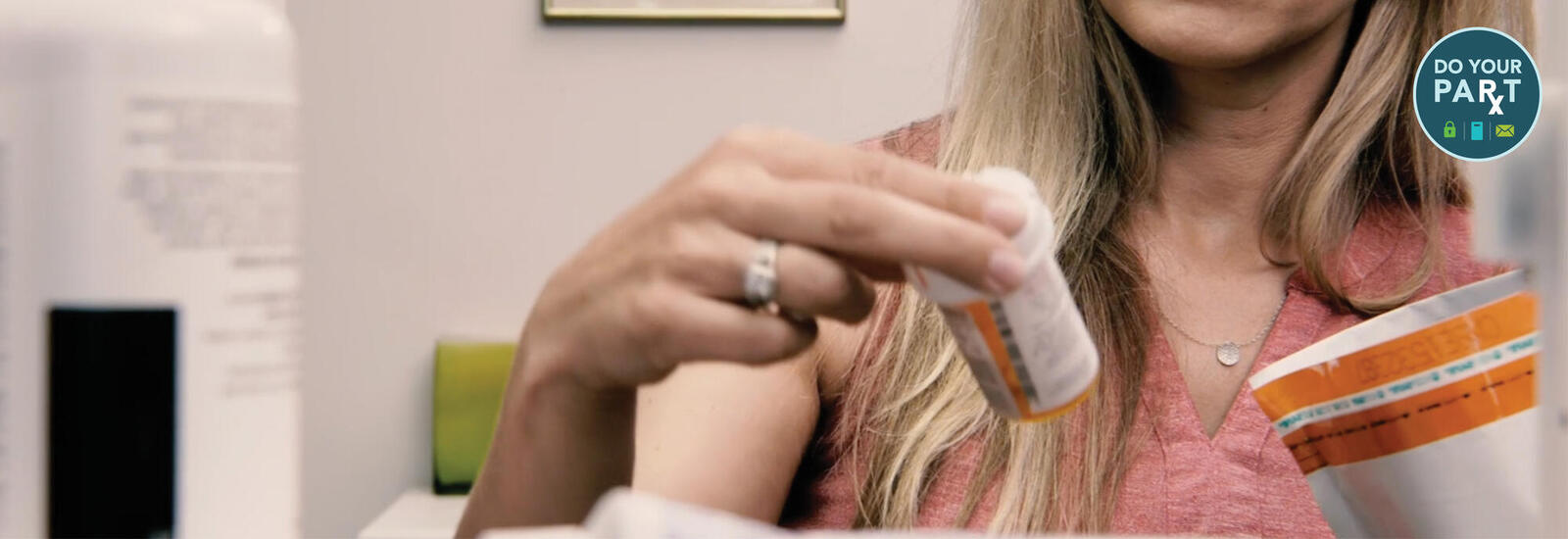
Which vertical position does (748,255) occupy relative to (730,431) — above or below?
above

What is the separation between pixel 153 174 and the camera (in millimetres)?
255

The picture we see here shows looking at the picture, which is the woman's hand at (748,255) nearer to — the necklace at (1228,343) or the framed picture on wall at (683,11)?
the necklace at (1228,343)

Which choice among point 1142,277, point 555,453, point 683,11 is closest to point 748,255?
point 555,453

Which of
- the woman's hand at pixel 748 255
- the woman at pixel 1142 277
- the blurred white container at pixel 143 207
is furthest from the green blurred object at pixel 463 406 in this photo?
the blurred white container at pixel 143 207

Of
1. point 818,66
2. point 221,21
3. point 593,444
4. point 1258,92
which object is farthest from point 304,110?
point 221,21

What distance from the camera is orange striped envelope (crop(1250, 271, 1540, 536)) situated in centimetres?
39

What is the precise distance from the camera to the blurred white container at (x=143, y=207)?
253 millimetres

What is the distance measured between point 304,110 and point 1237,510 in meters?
1.51

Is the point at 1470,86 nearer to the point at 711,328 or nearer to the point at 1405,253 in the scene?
the point at 1405,253

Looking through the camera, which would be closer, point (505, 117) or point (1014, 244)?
point (1014, 244)

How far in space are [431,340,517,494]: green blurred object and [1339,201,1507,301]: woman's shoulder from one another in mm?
1289

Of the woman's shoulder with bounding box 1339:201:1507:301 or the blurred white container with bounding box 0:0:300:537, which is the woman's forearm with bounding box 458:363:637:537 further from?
the woman's shoulder with bounding box 1339:201:1507:301

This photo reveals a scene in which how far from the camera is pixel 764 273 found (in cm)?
36

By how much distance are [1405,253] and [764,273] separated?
60cm
